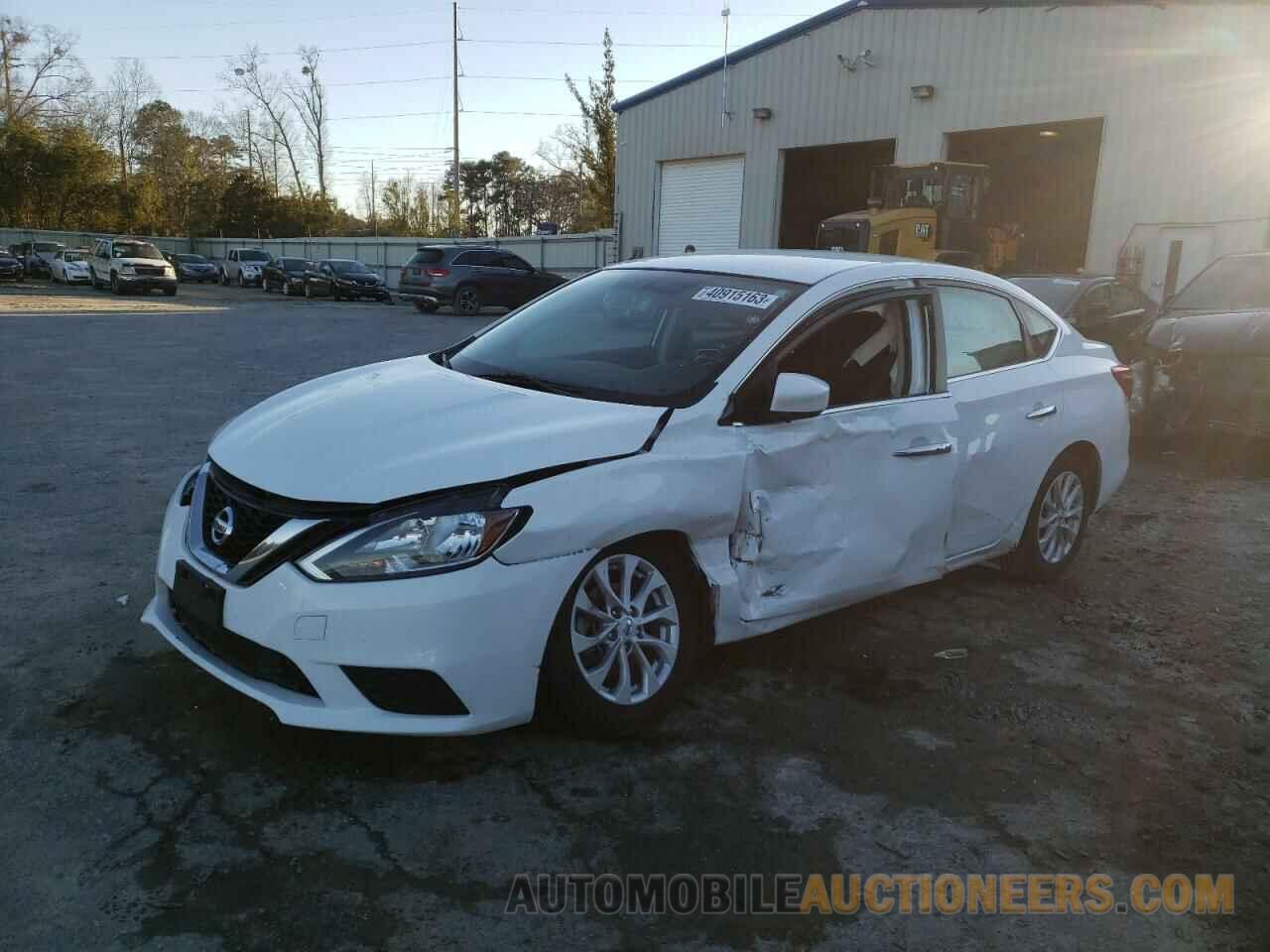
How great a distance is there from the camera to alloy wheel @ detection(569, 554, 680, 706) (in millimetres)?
3211

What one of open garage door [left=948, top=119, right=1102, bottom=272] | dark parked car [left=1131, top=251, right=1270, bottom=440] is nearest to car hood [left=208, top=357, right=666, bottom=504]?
dark parked car [left=1131, top=251, right=1270, bottom=440]

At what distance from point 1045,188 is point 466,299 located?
15.4 meters

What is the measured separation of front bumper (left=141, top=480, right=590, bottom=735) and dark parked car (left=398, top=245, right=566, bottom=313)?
22.8 m

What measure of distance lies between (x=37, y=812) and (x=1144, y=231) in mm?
17198

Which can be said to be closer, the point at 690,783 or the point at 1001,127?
the point at 690,783

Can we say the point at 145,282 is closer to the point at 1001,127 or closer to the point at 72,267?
the point at 72,267

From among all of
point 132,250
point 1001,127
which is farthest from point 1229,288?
point 132,250

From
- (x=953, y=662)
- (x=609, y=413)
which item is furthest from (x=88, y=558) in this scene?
(x=953, y=662)

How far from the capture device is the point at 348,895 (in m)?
2.55

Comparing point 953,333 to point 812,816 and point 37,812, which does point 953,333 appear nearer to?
point 812,816

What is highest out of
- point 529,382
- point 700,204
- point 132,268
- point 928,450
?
point 700,204

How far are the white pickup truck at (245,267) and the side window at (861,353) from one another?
39.5 m

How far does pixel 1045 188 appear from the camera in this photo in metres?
26.8

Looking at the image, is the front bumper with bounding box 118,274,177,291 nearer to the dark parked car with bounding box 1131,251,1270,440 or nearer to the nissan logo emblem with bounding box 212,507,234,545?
the dark parked car with bounding box 1131,251,1270,440
